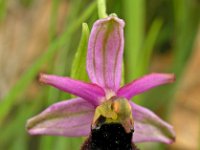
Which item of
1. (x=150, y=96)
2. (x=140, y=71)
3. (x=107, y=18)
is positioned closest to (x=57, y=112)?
(x=107, y=18)

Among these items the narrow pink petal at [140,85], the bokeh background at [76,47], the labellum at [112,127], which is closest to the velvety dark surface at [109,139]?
the labellum at [112,127]

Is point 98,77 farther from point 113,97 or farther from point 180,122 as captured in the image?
point 180,122

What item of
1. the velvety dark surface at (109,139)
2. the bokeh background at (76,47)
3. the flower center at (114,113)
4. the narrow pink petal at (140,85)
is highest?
the bokeh background at (76,47)

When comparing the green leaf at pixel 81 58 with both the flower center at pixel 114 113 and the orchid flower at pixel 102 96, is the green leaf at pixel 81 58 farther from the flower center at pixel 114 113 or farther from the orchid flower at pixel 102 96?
the flower center at pixel 114 113

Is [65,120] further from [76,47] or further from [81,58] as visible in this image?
[76,47]

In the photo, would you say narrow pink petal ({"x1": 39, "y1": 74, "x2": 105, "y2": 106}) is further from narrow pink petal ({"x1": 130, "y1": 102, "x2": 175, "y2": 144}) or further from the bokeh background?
the bokeh background

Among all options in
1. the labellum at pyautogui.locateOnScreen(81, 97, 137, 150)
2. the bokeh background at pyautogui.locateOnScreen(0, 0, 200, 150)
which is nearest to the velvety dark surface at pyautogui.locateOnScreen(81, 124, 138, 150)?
the labellum at pyautogui.locateOnScreen(81, 97, 137, 150)

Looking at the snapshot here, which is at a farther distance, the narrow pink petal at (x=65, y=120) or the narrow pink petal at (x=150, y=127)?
the narrow pink petal at (x=150, y=127)

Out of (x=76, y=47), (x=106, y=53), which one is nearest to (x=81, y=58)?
(x=106, y=53)
